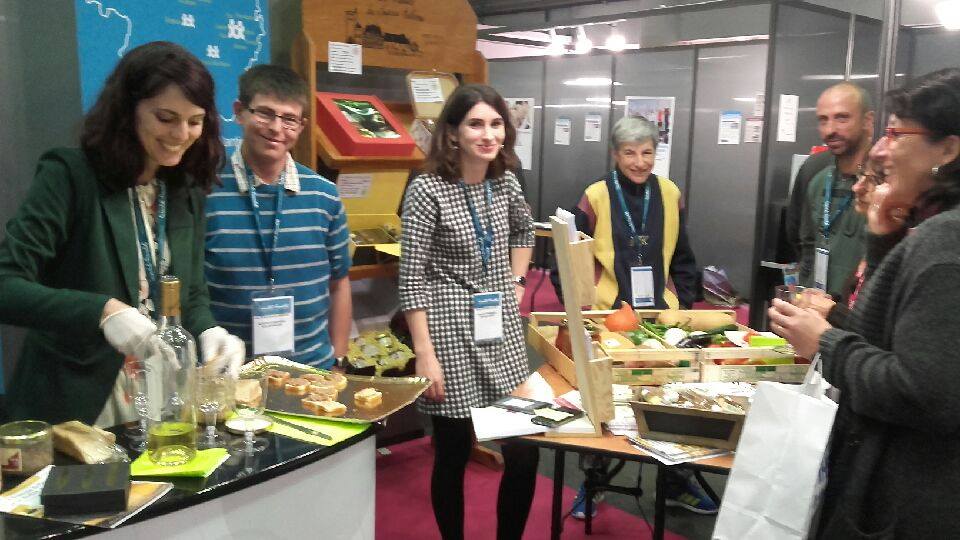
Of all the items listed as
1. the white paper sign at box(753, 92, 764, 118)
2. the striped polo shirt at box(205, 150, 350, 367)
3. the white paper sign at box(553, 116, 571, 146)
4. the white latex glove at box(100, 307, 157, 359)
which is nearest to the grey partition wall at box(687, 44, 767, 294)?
the white paper sign at box(753, 92, 764, 118)

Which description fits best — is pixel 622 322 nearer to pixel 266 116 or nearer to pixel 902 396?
pixel 902 396

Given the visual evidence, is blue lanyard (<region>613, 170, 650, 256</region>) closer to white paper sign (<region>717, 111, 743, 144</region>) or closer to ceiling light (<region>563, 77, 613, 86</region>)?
white paper sign (<region>717, 111, 743, 144</region>)

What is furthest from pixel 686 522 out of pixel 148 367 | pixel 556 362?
pixel 148 367

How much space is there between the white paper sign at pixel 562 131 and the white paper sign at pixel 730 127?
68.0 inches

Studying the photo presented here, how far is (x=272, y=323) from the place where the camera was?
2191 mm

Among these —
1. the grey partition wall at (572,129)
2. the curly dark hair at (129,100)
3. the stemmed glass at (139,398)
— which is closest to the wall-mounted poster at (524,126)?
the grey partition wall at (572,129)

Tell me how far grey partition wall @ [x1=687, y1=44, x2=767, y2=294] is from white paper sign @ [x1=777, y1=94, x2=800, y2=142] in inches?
82.5

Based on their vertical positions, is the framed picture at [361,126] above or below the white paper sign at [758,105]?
below

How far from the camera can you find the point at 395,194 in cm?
352

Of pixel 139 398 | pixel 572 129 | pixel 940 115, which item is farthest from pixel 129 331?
pixel 572 129

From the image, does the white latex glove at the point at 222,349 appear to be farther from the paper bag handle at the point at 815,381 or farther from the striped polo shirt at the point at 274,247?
the paper bag handle at the point at 815,381

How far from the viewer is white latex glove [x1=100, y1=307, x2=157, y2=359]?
1518 millimetres

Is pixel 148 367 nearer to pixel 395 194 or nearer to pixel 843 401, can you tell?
pixel 843 401

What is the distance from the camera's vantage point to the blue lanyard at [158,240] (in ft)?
5.87
